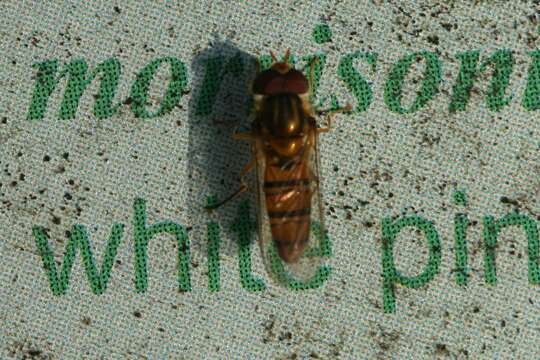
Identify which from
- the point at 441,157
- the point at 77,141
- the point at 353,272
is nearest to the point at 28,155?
the point at 77,141

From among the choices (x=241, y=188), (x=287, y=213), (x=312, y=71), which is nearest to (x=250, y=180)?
(x=241, y=188)

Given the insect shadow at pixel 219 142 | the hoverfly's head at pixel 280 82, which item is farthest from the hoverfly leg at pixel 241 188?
the hoverfly's head at pixel 280 82

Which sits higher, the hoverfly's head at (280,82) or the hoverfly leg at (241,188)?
the hoverfly's head at (280,82)

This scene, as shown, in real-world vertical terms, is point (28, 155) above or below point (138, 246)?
above

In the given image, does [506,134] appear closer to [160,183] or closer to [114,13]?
[160,183]

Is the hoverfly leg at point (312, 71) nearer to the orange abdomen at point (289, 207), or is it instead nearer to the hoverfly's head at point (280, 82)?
the hoverfly's head at point (280, 82)

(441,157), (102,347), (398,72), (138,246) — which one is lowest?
(102,347)
